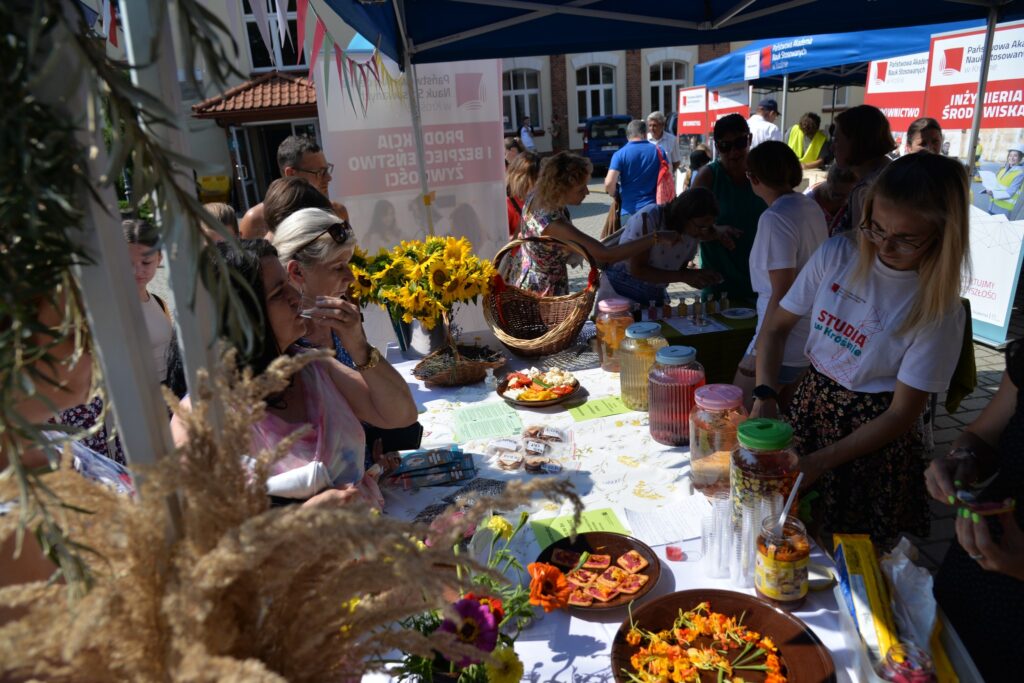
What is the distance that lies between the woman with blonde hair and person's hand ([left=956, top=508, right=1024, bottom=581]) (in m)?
2.30

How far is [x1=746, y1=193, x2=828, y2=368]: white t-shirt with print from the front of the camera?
2496 mm

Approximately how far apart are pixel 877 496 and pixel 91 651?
2.01 metres

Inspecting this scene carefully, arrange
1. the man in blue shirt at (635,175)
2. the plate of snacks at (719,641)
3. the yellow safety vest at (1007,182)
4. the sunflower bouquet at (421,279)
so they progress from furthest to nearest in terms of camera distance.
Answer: the man in blue shirt at (635,175) → the yellow safety vest at (1007,182) → the sunflower bouquet at (421,279) → the plate of snacks at (719,641)

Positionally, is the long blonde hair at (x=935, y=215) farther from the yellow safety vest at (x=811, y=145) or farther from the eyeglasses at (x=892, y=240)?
the yellow safety vest at (x=811, y=145)

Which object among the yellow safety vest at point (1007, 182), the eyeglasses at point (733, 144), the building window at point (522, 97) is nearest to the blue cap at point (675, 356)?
the eyeglasses at point (733, 144)

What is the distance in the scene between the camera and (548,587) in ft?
4.49

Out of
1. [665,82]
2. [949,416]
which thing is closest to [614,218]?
[949,416]

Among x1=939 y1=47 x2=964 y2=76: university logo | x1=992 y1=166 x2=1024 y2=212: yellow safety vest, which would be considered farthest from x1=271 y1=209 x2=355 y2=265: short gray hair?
x1=939 y1=47 x2=964 y2=76: university logo

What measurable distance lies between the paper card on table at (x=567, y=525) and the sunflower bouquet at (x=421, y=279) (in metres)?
1.09

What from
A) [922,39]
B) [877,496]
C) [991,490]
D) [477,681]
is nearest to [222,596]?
[477,681]

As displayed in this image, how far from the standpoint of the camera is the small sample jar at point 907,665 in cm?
102

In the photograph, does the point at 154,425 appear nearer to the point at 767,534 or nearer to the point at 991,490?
the point at 767,534

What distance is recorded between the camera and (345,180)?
4.32 m

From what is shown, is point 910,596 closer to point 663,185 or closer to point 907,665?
point 907,665
